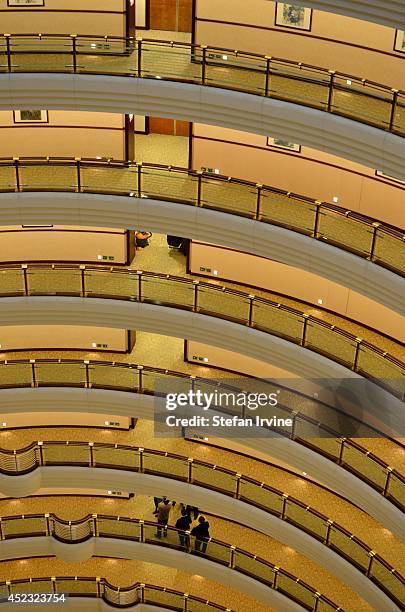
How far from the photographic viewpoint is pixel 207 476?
80.0ft

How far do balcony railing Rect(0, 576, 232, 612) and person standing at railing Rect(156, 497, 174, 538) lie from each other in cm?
139

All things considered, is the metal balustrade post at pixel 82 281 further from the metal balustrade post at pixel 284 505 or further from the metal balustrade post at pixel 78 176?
the metal balustrade post at pixel 284 505

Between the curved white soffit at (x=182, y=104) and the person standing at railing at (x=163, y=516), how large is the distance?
10402mm

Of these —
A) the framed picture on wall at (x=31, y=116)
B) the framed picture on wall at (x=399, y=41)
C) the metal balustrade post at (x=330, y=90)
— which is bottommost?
the framed picture on wall at (x=31, y=116)

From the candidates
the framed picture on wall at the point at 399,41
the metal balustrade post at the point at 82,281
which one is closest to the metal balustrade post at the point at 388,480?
the metal balustrade post at the point at 82,281

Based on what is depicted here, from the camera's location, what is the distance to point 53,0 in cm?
2208

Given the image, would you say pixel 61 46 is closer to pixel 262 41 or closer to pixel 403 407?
pixel 262 41

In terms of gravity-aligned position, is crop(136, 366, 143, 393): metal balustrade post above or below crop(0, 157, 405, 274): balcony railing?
below

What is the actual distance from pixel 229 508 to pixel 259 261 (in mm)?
6064

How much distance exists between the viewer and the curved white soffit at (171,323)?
71.1ft

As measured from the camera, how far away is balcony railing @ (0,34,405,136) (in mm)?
19141

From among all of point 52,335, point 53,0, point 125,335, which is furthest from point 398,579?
point 53,0

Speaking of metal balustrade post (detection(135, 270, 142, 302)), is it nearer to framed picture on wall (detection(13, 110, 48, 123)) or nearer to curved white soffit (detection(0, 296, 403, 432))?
curved white soffit (detection(0, 296, 403, 432))

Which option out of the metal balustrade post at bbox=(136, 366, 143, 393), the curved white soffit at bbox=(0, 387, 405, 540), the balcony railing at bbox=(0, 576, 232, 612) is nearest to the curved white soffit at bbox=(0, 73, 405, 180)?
the metal balustrade post at bbox=(136, 366, 143, 393)
